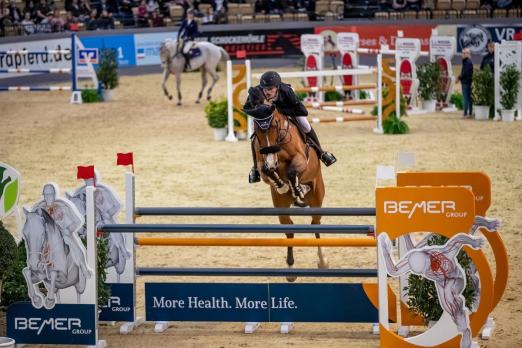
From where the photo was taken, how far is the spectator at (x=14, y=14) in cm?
2939

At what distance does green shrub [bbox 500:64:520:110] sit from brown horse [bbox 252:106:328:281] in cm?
1076

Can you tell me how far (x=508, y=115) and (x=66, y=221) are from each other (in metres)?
13.8

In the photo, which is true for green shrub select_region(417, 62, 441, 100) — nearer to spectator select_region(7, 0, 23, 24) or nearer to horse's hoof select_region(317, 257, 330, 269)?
horse's hoof select_region(317, 257, 330, 269)

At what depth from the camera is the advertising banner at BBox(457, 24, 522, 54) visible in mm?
28266

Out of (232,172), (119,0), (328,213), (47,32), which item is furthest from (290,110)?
(119,0)

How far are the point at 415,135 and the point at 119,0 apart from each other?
1705 centimetres

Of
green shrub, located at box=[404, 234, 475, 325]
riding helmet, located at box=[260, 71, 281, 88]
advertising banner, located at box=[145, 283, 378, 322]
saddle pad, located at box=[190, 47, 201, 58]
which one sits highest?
riding helmet, located at box=[260, 71, 281, 88]

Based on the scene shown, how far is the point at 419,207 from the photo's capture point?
6.69 m

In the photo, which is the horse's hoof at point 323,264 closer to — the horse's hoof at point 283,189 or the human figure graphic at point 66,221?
the horse's hoof at point 283,189

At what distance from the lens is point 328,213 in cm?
736

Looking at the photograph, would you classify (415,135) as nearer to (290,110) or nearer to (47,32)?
(290,110)

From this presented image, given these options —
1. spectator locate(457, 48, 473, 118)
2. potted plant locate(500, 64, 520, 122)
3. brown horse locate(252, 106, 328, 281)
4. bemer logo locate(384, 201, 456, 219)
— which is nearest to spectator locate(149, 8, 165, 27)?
spectator locate(457, 48, 473, 118)

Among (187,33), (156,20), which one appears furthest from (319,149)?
(156,20)

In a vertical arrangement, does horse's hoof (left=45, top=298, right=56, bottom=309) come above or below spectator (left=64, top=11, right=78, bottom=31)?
below
